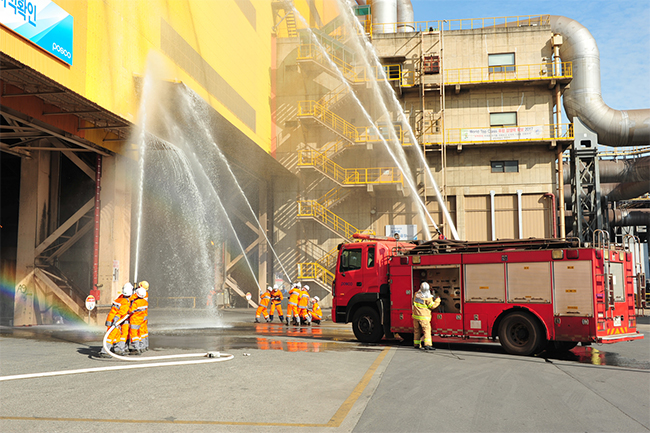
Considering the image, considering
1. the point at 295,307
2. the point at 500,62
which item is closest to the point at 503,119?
the point at 500,62

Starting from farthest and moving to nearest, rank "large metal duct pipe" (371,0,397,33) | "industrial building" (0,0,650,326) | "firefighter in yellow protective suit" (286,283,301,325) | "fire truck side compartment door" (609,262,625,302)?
"large metal duct pipe" (371,0,397,33), "industrial building" (0,0,650,326), "firefighter in yellow protective suit" (286,283,301,325), "fire truck side compartment door" (609,262,625,302)

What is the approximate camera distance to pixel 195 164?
26578 millimetres

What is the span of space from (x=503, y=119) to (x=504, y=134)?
3.75 feet

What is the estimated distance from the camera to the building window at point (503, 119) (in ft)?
102

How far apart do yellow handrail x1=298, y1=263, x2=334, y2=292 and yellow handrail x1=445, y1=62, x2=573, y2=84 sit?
1349cm

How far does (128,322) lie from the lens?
36.8 ft

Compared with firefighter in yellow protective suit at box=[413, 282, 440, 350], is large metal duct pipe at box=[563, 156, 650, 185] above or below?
above

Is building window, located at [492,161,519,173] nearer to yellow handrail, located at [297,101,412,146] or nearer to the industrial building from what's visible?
the industrial building

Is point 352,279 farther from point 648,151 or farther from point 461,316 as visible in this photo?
point 648,151

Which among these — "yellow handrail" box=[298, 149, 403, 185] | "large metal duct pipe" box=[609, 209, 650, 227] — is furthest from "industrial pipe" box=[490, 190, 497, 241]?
"large metal duct pipe" box=[609, 209, 650, 227]

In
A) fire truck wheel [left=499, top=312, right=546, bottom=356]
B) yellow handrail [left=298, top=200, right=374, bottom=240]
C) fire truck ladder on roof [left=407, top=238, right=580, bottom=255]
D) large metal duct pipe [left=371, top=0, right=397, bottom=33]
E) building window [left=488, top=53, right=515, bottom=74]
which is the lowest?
fire truck wheel [left=499, top=312, right=546, bottom=356]

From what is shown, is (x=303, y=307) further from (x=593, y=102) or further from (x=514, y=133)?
(x=593, y=102)

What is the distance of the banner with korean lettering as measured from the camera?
30.5 metres

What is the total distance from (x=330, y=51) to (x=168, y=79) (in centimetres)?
1540
